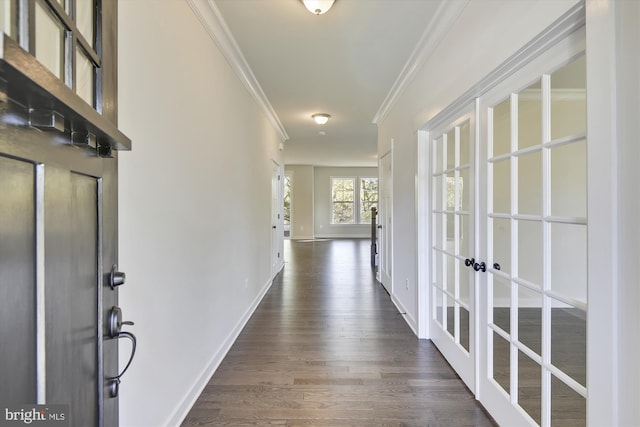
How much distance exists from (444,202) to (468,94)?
0.92m

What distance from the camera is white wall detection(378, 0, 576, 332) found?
141 cm

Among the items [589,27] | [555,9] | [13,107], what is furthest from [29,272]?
[555,9]

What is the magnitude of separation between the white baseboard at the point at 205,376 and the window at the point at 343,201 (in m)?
8.65

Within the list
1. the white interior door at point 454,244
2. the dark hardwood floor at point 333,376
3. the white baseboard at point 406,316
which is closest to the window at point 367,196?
the white baseboard at point 406,316

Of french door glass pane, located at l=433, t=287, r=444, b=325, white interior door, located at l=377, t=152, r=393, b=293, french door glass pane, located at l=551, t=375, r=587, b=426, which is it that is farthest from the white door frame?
french door glass pane, located at l=551, t=375, r=587, b=426

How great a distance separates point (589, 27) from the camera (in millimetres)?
1042

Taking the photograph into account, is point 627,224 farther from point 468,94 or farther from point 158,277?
point 158,277

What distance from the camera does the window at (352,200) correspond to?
467 inches

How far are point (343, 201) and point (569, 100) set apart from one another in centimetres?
1066

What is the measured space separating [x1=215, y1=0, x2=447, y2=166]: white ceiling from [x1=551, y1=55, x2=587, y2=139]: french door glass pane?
1.19m

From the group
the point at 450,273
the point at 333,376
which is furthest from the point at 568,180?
the point at 333,376

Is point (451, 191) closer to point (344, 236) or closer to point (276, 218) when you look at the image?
point (276, 218)

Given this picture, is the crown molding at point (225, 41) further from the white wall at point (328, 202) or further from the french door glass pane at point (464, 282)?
the white wall at point (328, 202)

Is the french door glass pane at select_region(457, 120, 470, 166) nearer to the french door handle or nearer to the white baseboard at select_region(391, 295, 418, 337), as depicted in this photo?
the french door handle
